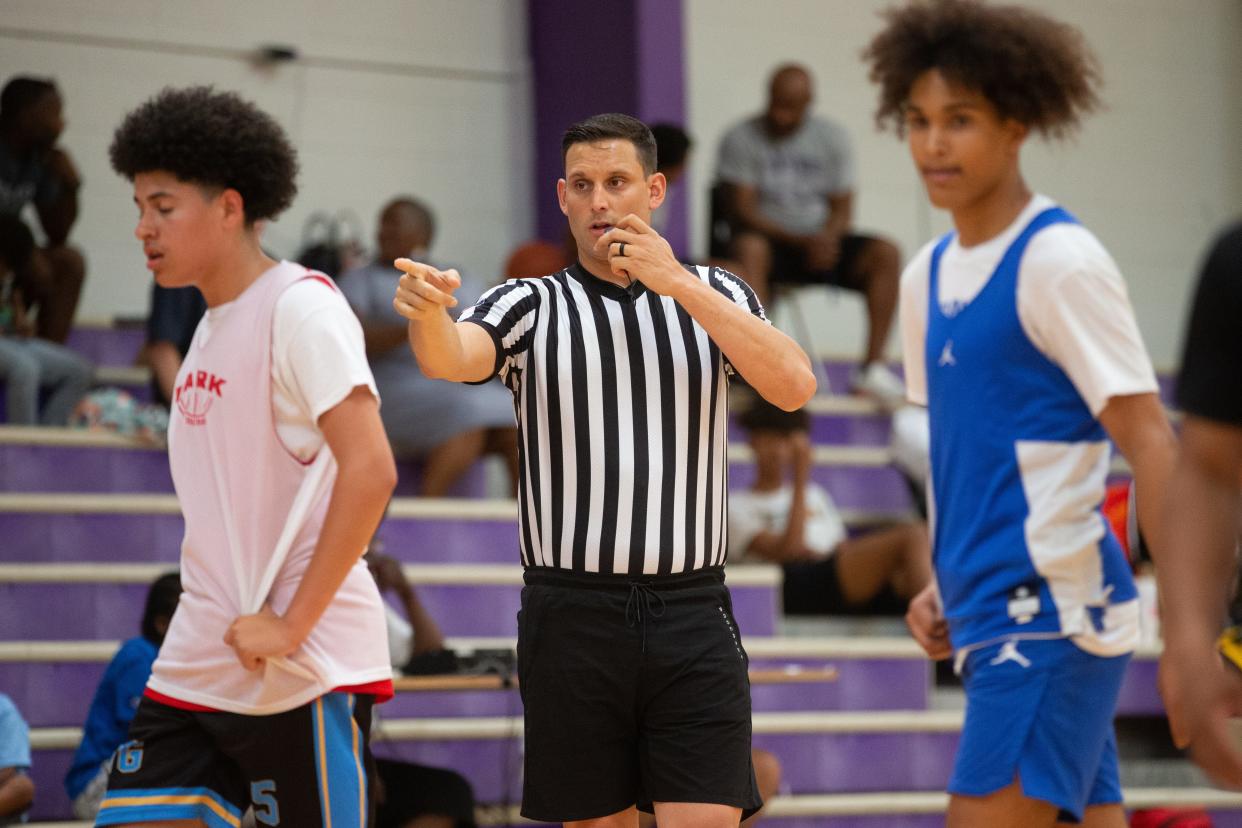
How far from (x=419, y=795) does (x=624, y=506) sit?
2096 mm

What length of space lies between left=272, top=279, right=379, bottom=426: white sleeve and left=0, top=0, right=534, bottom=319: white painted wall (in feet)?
17.7

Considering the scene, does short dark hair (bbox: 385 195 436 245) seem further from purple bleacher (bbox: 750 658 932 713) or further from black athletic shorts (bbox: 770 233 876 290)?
purple bleacher (bbox: 750 658 932 713)

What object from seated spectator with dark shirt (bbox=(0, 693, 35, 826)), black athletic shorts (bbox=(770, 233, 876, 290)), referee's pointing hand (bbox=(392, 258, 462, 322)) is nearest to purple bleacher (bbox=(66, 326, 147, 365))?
black athletic shorts (bbox=(770, 233, 876, 290))

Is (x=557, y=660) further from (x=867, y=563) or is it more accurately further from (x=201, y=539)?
(x=867, y=563)

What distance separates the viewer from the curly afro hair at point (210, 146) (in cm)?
316

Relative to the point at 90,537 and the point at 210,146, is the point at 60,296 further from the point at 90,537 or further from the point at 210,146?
the point at 210,146

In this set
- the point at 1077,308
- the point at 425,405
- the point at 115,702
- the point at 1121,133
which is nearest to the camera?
the point at 1077,308

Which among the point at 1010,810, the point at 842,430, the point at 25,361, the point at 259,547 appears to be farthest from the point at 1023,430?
the point at 842,430

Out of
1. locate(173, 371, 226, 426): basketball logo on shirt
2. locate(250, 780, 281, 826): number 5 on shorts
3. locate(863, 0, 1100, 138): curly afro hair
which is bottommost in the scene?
locate(250, 780, 281, 826): number 5 on shorts

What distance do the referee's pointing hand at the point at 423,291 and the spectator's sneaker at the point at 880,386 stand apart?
5.55 meters

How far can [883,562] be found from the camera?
6621 mm

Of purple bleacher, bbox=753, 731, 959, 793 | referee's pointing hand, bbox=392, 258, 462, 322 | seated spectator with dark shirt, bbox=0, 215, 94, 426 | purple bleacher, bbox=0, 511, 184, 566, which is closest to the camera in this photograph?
referee's pointing hand, bbox=392, 258, 462, 322

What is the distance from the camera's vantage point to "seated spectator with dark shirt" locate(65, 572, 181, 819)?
15.7 feet

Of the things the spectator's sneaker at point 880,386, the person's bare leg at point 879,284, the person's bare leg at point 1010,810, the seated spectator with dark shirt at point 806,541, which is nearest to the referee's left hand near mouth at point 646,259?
the person's bare leg at point 1010,810
